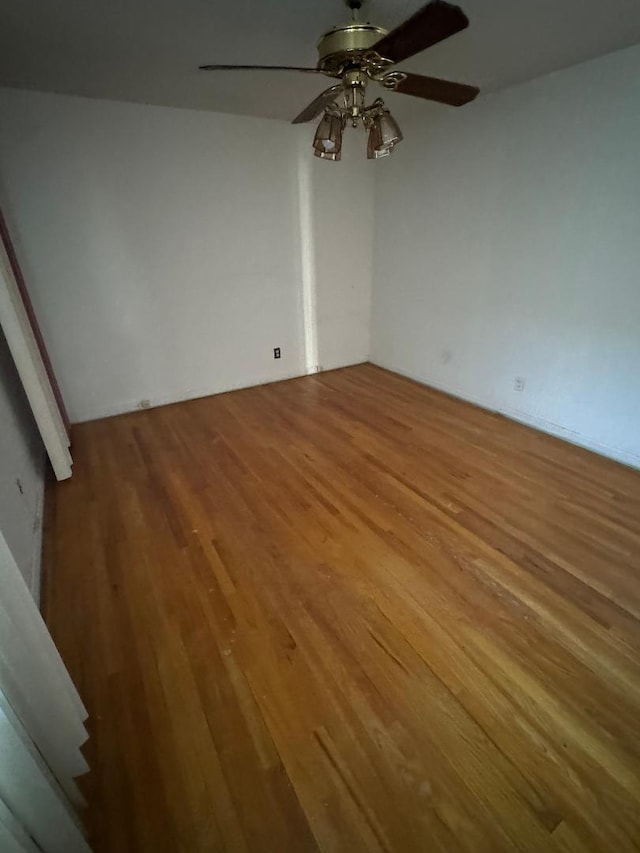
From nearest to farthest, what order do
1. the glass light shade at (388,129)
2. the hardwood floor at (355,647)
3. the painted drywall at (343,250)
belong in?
the hardwood floor at (355,647) < the glass light shade at (388,129) < the painted drywall at (343,250)

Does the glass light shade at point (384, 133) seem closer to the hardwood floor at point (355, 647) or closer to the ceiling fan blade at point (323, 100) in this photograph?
the ceiling fan blade at point (323, 100)

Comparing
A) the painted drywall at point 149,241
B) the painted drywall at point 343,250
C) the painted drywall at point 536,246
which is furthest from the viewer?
the painted drywall at point 343,250

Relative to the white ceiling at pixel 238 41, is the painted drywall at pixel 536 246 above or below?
below

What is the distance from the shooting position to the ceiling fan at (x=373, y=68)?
4.12 ft

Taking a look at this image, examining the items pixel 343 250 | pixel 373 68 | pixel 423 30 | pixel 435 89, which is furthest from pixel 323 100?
pixel 343 250

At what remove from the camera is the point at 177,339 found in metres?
3.52

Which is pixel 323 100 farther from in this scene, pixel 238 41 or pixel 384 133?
pixel 238 41

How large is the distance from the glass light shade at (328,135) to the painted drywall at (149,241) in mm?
1771

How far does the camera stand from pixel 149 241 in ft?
10.4

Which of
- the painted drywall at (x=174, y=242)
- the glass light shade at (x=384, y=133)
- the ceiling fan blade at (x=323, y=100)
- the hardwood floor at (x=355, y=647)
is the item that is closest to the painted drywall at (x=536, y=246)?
the hardwood floor at (x=355, y=647)

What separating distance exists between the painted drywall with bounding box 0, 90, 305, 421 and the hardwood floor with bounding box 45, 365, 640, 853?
114 centimetres

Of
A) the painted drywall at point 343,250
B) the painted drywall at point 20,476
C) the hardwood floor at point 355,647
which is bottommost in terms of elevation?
the hardwood floor at point 355,647

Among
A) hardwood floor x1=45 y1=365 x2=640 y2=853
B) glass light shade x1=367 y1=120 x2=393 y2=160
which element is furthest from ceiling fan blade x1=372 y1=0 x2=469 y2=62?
hardwood floor x1=45 y1=365 x2=640 y2=853

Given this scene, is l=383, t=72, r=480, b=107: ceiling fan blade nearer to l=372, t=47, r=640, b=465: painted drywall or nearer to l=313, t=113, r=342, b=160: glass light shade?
l=313, t=113, r=342, b=160: glass light shade
